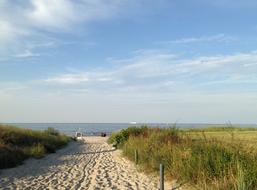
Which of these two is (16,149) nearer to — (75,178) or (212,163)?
(75,178)

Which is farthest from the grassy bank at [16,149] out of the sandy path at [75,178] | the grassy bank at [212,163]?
the grassy bank at [212,163]

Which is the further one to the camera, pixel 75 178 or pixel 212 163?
pixel 75 178

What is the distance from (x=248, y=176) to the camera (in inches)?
327

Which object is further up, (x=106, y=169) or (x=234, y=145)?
(x=234, y=145)

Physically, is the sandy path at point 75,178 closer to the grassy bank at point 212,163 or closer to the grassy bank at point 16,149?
the grassy bank at point 16,149

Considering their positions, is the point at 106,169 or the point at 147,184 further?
the point at 106,169

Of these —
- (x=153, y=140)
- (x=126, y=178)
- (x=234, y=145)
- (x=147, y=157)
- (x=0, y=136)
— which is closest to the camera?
(x=234, y=145)

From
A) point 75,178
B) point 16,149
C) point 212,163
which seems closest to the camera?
point 212,163

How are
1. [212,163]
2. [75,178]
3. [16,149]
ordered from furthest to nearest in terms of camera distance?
[16,149], [75,178], [212,163]

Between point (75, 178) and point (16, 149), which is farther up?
point (16, 149)

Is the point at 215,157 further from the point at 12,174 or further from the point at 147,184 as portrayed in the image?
the point at 12,174

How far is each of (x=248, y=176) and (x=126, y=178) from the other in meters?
5.98

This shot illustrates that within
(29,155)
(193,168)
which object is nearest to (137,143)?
(29,155)

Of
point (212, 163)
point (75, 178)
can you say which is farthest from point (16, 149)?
point (212, 163)
